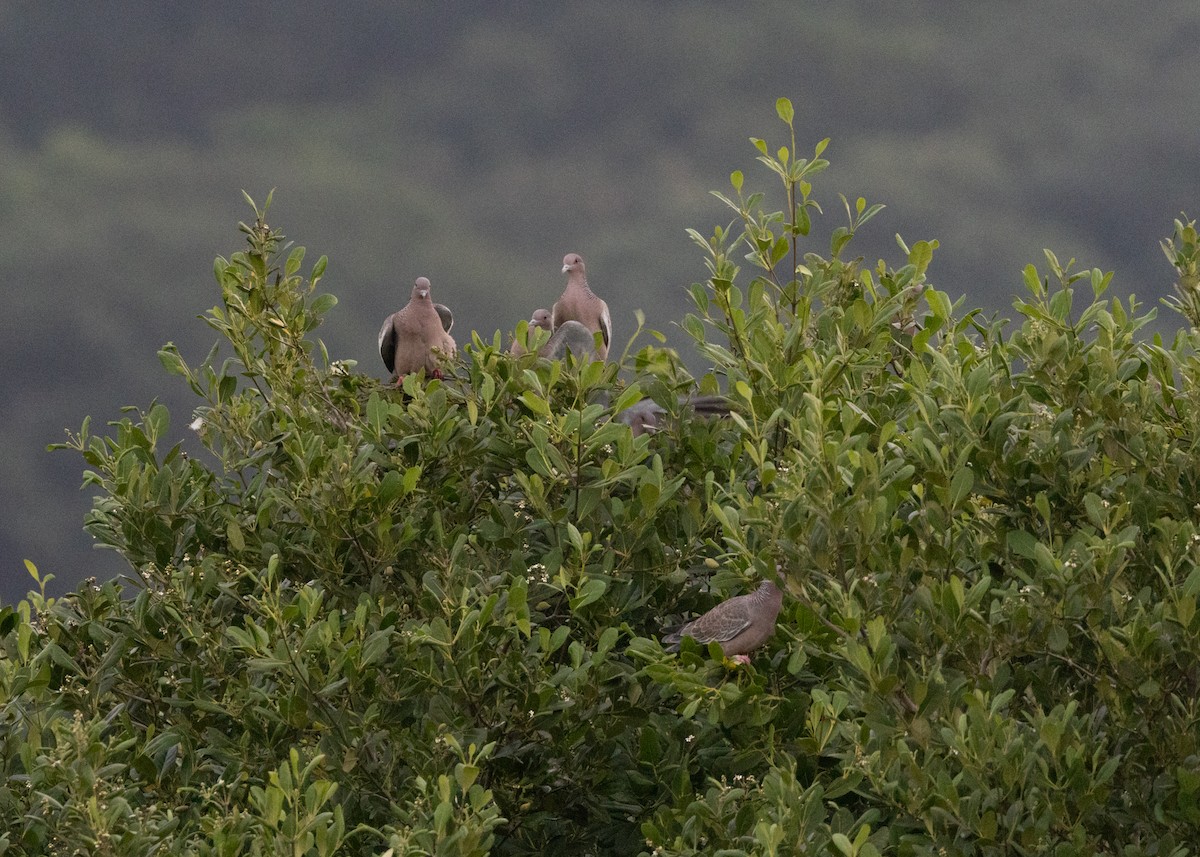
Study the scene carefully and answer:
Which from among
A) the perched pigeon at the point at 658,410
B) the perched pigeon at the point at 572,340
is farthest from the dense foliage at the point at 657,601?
the perched pigeon at the point at 572,340

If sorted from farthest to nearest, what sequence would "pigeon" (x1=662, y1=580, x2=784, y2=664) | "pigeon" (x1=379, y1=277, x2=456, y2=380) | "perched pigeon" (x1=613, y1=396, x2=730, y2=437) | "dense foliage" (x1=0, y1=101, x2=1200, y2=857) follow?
"pigeon" (x1=379, y1=277, x2=456, y2=380)
"perched pigeon" (x1=613, y1=396, x2=730, y2=437)
"pigeon" (x1=662, y1=580, x2=784, y2=664)
"dense foliage" (x1=0, y1=101, x2=1200, y2=857)

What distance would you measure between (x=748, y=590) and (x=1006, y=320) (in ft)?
9.19

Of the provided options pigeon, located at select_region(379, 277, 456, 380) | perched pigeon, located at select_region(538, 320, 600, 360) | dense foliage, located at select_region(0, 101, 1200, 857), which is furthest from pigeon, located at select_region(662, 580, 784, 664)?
pigeon, located at select_region(379, 277, 456, 380)

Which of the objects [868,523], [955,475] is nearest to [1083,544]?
[955,475]

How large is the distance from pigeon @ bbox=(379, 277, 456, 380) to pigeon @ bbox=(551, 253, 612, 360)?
1041 millimetres

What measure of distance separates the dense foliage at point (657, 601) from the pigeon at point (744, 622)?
12cm

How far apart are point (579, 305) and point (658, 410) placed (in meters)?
3.32

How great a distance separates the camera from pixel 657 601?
9492 millimetres

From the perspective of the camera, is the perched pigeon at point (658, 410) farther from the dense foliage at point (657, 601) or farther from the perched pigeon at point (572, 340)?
the perched pigeon at point (572, 340)

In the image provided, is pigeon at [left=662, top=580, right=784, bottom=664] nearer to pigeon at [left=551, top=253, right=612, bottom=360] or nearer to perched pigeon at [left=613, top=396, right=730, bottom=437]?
perched pigeon at [left=613, top=396, right=730, bottom=437]

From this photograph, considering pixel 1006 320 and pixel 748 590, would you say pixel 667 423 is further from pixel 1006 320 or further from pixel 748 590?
pixel 1006 320

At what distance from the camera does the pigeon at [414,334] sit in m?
12.6

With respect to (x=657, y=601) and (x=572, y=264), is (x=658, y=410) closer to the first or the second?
(x=657, y=601)

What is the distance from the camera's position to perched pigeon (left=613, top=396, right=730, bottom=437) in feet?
32.6
